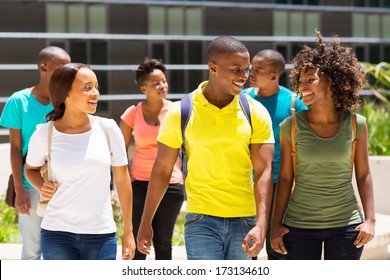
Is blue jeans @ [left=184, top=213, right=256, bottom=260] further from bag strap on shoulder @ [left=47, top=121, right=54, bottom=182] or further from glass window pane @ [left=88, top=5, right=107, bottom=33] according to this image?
glass window pane @ [left=88, top=5, right=107, bottom=33]

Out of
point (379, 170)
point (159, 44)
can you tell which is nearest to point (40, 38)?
point (159, 44)

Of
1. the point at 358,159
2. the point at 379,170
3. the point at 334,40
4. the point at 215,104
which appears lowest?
the point at 379,170

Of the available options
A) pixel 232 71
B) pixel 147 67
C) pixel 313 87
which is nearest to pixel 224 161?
pixel 232 71

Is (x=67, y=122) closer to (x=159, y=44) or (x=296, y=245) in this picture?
(x=296, y=245)

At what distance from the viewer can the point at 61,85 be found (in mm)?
4609

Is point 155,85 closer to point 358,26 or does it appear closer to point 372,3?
point 358,26

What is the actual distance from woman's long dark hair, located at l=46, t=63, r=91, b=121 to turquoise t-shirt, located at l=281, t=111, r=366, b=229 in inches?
46.9

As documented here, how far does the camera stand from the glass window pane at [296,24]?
26641 millimetres

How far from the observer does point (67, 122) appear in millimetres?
4602

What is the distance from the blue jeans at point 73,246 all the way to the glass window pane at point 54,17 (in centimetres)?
1919

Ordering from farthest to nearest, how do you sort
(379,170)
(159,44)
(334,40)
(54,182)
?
1. (159,44)
2. (379,170)
3. (334,40)
4. (54,182)

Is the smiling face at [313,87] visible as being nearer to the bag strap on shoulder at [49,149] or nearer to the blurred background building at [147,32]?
the bag strap on shoulder at [49,149]

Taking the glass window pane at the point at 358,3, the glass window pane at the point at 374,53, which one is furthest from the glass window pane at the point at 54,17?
the glass window pane at the point at 374,53

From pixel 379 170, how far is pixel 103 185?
634 cm
